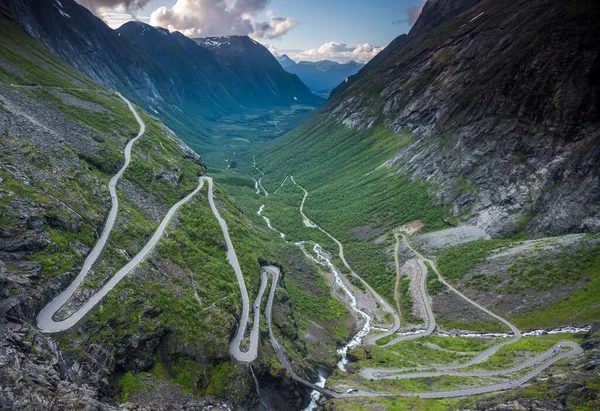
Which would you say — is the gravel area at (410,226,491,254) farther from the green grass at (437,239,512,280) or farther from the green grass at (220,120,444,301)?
the green grass at (220,120,444,301)

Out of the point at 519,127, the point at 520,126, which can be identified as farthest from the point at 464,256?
the point at 520,126

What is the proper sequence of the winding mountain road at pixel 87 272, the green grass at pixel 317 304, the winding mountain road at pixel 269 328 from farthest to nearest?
the green grass at pixel 317 304, the winding mountain road at pixel 269 328, the winding mountain road at pixel 87 272

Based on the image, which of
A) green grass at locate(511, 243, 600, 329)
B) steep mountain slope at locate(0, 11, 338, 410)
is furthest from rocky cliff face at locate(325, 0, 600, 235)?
steep mountain slope at locate(0, 11, 338, 410)

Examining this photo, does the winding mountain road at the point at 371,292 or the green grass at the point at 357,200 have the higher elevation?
the green grass at the point at 357,200

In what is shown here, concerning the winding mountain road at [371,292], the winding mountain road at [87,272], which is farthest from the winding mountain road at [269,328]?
the winding mountain road at [371,292]

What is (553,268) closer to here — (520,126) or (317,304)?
(317,304)

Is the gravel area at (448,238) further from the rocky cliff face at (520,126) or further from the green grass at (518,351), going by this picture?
the green grass at (518,351)
